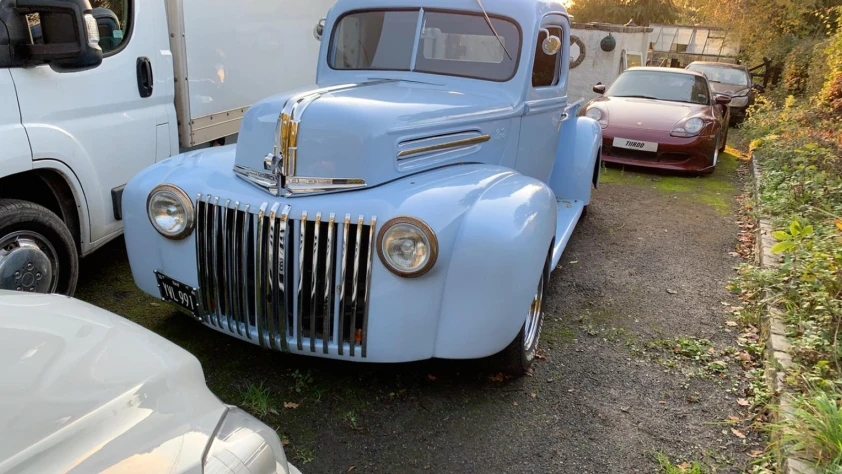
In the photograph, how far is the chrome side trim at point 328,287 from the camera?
266cm

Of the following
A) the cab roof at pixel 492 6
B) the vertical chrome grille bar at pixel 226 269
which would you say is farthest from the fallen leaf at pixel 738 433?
the cab roof at pixel 492 6

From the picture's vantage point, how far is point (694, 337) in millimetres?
3988

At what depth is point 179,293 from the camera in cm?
306

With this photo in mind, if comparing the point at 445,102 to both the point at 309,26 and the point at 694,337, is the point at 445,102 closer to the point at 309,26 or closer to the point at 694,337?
the point at 694,337

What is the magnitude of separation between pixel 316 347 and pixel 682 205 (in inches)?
230

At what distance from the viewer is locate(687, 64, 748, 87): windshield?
47.4 ft

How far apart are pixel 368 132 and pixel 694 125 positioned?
6.76 m

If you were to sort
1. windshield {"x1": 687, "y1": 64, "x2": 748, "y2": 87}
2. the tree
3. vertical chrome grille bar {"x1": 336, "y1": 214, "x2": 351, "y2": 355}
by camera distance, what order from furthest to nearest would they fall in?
the tree
windshield {"x1": 687, "y1": 64, "x2": 748, "y2": 87}
vertical chrome grille bar {"x1": 336, "y1": 214, "x2": 351, "y2": 355}

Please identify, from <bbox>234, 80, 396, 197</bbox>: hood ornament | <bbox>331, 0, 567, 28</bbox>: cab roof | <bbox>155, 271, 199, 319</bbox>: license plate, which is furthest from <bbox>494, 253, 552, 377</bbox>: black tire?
<bbox>331, 0, 567, 28</bbox>: cab roof

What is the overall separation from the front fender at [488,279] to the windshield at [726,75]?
13.8 metres

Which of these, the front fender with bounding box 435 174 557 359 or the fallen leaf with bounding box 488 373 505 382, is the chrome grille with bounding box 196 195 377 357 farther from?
the fallen leaf with bounding box 488 373 505 382

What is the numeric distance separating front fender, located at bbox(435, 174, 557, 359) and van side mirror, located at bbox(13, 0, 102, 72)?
2.24 m

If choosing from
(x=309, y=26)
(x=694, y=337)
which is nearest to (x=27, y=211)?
(x=309, y=26)

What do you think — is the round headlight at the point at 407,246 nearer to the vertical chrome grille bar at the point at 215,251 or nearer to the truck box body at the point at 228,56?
the vertical chrome grille bar at the point at 215,251
